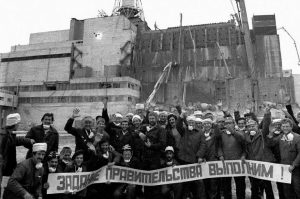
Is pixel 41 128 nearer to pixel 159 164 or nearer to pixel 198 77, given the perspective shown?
pixel 159 164

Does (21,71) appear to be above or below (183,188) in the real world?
above

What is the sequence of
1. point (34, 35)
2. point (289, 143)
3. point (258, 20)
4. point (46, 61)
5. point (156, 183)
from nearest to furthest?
point (289, 143) → point (156, 183) → point (258, 20) → point (46, 61) → point (34, 35)

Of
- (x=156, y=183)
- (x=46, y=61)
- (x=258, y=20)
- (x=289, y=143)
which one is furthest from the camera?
(x=46, y=61)

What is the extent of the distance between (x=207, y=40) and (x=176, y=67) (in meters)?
8.39

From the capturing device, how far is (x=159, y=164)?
6504 millimetres

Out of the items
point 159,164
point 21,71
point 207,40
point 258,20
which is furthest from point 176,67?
point 159,164

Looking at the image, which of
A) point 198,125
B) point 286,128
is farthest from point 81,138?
point 286,128

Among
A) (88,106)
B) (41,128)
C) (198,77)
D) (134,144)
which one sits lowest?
(134,144)

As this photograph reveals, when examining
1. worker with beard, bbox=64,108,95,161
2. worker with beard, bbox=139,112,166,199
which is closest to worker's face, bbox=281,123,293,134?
worker with beard, bbox=139,112,166,199

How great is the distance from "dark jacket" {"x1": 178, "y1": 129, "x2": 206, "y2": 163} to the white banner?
24 cm

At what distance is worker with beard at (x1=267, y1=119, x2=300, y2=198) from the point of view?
556 cm

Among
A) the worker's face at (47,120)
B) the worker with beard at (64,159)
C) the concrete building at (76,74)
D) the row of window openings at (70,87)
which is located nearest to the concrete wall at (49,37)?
the concrete building at (76,74)

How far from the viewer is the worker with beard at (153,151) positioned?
636 cm

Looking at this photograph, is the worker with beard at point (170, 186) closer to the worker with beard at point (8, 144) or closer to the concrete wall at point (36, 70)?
the worker with beard at point (8, 144)
